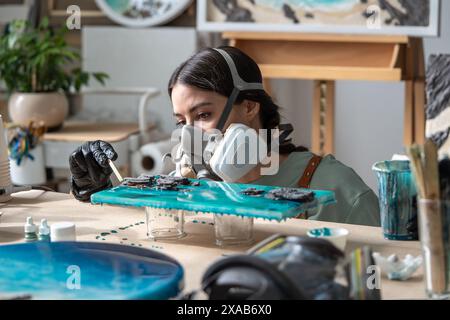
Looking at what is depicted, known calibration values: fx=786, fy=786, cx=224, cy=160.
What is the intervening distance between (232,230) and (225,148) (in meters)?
0.20

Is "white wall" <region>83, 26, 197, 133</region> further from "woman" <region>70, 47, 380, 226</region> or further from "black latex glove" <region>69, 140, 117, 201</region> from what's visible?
"black latex glove" <region>69, 140, 117, 201</region>

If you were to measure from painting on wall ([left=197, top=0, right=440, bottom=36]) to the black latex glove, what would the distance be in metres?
1.72

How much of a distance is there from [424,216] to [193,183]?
54 centimetres

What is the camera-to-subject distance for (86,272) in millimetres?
1172

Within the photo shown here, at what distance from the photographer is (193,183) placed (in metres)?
1.51

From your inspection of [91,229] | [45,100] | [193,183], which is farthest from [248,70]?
[45,100]

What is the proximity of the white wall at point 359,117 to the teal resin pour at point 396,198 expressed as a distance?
10.2 ft

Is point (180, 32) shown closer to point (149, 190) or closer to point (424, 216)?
point (149, 190)

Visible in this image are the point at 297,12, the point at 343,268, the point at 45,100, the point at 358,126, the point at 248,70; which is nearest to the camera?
the point at 343,268

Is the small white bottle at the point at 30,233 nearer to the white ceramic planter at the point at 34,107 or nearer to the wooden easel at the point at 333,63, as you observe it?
the wooden easel at the point at 333,63

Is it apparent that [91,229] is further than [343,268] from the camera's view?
Yes

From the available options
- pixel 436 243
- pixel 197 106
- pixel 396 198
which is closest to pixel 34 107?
pixel 197 106

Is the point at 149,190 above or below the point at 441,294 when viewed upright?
above

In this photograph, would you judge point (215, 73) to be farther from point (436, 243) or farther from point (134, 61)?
point (134, 61)
